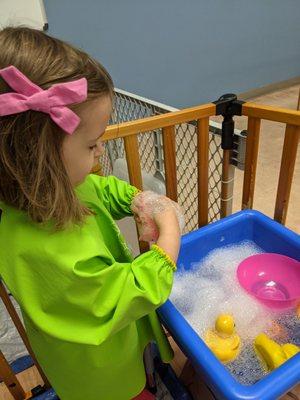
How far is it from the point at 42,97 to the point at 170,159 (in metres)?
0.54

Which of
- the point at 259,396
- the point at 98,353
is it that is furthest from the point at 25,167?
the point at 259,396

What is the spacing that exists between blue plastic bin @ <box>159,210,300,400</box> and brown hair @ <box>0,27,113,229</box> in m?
0.35

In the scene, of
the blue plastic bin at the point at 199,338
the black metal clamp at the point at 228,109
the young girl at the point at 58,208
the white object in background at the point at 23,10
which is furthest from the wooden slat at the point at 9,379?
the white object in background at the point at 23,10

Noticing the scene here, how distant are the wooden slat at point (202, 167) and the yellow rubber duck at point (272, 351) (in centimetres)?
43

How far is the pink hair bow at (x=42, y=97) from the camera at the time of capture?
39 cm

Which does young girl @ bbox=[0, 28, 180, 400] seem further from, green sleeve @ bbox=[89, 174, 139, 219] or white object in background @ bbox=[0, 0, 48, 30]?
white object in background @ bbox=[0, 0, 48, 30]

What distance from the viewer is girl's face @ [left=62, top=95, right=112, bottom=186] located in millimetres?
453

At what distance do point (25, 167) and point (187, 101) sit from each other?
2555 millimetres

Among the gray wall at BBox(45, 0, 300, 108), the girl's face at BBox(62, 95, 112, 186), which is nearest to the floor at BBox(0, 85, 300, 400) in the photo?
the gray wall at BBox(45, 0, 300, 108)

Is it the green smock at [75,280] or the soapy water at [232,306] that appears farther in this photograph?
the soapy water at [232,306]

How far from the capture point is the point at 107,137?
0.80 m

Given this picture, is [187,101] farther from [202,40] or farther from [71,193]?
[71,193]

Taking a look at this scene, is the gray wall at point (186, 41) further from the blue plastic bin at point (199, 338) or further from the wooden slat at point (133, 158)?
the blue plastic bin at point (199, 338)

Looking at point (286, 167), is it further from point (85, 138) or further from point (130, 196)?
point (85, 138)
